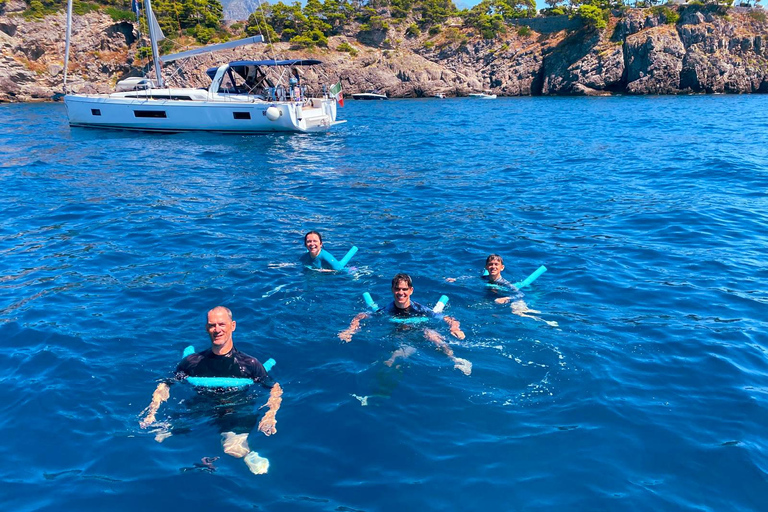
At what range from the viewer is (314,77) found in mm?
70500

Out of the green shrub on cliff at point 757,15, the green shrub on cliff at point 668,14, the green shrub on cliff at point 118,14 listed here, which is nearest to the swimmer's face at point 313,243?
the green shrub on cliff at point 118,14

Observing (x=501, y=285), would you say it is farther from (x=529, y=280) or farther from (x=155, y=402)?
(x=155, y=402)

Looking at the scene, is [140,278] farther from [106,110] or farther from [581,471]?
[106,110]

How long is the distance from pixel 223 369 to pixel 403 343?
2.52 meters

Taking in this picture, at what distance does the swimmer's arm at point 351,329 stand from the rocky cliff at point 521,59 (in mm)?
63491

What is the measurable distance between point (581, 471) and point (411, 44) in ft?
280

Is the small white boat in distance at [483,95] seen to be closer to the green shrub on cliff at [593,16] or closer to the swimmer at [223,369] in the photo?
the green shrub on cliff at [593,16]

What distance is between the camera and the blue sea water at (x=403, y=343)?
488cm

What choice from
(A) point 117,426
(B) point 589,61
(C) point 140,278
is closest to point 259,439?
(A) point 117,426

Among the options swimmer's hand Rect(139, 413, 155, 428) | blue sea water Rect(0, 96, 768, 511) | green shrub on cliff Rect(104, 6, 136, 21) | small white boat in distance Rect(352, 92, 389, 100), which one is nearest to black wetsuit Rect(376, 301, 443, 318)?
blue sea water Rect(0, 96, 768, 511)

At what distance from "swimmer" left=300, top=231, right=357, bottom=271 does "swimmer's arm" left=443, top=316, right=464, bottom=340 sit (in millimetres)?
2758

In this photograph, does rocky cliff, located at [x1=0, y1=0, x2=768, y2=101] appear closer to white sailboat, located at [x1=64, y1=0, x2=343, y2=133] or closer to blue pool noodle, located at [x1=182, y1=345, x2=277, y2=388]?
white sailboat, located at [x1=64, y1=0, x2=343, y2=133]

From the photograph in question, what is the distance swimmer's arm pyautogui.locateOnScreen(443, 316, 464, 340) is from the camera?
7339 millimetres

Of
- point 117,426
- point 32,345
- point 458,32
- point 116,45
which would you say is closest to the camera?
point 117,426
